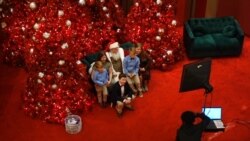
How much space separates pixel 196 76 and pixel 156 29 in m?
2.59

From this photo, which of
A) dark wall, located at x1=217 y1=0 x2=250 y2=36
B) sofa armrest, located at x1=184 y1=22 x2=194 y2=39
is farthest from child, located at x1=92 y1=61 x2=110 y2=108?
dark wall, located at x1=217 y1=0 x2=250 y2=36

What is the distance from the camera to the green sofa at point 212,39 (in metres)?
10.5

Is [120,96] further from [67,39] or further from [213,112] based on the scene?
[213,112]

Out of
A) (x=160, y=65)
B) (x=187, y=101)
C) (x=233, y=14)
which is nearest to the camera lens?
(x=187, y=101)

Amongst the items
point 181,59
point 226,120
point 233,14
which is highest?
point 233,14

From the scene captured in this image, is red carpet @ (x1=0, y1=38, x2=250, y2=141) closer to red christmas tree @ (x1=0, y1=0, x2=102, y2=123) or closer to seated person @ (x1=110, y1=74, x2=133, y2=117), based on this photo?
seated person @ (x1=110, y1=74, x2=133, y2=117)

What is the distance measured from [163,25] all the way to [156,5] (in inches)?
18.0

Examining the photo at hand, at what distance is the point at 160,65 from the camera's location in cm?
1028

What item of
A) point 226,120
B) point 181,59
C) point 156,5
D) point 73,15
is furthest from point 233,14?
point 73,15

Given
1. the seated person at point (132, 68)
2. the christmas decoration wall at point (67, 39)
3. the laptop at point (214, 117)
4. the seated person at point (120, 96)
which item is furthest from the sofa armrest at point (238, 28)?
the seated person at point (120, 96)

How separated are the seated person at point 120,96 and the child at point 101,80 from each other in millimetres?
151

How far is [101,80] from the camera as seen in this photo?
8.89m

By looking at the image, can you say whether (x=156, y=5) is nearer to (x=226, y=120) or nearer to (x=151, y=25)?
(x=151, y=25)

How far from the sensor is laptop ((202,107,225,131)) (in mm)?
8578
